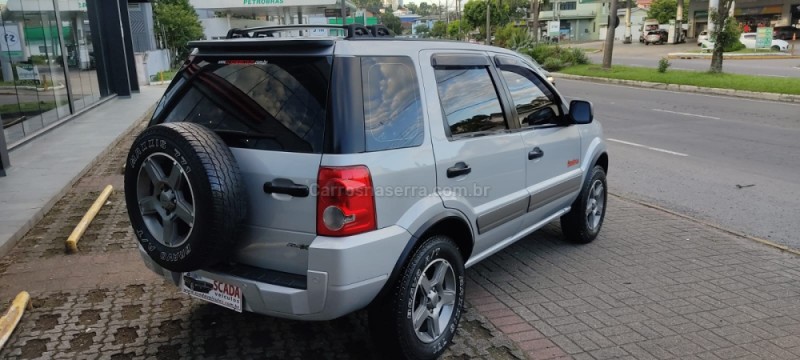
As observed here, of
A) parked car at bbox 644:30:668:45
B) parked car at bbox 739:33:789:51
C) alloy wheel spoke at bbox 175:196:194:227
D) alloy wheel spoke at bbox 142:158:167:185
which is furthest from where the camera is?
parked car at bbox 644:30:668:45

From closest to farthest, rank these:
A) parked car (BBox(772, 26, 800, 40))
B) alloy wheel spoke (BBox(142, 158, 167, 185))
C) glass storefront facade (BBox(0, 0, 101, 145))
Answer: alloy wheel spoke (BBox(142, 158, 167, 185)) → glass storefront facade (BBox(0, 0, 101, 145)) → parked car (BBox(772, 26, 800, 40))

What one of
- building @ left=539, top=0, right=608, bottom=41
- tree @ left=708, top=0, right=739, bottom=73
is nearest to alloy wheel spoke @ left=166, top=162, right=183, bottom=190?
tree @ left=708, top=0, right=739, bottom=73

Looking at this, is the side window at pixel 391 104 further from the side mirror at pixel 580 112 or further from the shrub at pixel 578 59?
the shrub at pixel 578 59

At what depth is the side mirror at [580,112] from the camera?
184 inches

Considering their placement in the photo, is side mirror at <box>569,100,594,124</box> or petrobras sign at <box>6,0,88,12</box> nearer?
side mirror at <box>569,100,594,124</box>

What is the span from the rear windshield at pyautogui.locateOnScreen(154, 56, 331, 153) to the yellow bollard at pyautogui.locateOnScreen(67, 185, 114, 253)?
2.46m

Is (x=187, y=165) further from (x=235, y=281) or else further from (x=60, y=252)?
(x=60, y=252)

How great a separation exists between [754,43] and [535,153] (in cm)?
4785

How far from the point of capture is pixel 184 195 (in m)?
2.96

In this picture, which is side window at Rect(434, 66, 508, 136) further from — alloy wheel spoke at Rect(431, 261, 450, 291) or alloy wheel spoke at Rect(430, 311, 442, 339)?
alloy wheel spoke at Rect(430, 311, 442, 339)

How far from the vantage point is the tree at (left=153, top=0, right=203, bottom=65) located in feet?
120

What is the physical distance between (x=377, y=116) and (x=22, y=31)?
36.4ft

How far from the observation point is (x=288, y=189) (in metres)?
2.88

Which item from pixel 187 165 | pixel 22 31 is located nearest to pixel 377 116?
pixel 187 165
